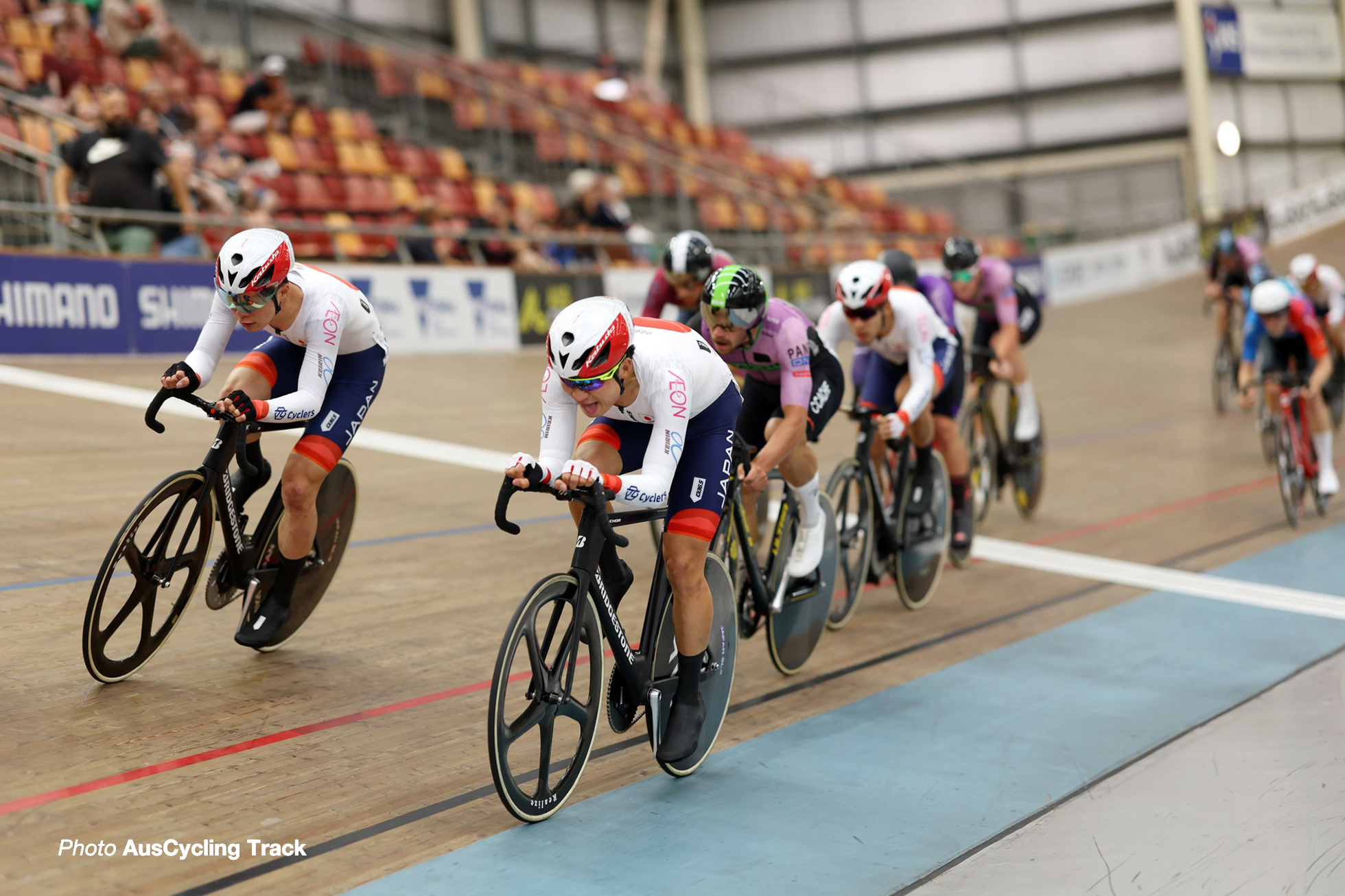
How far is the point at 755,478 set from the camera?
12.7 ft

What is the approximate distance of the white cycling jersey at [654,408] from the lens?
3.04 m

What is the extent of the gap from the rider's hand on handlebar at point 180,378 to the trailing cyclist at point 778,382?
5.30ft

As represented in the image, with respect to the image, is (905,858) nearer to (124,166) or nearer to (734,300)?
(734,300)

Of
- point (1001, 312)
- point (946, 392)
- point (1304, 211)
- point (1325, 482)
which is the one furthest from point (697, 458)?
point (1304, 211)

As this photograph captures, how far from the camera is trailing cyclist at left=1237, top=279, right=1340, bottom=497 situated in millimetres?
6980

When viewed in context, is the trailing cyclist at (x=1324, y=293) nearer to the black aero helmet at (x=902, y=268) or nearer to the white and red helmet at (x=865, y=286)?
the black aero helmet at (x=902, y=268)

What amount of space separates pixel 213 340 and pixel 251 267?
0.42 meters

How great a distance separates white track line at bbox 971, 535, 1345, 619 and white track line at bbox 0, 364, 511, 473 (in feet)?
10.1

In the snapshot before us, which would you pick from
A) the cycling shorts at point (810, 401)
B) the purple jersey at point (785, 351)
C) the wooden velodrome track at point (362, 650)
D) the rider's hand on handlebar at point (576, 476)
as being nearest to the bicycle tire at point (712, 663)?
the wooden velodrome track at point (362, 650)

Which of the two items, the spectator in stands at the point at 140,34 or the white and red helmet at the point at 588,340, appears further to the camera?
the spectator in stands at the point at 140,34

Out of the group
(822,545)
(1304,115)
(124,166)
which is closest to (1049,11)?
(1304,115)

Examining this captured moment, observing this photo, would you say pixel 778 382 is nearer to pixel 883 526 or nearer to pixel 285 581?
pixel 883 526

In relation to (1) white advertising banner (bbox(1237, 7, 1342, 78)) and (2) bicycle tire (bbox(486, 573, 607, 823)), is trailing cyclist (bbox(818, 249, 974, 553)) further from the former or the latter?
(1) white advertising banner (bbox(1237, 7, 1342, 78))

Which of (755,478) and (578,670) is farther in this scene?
(755,478)
